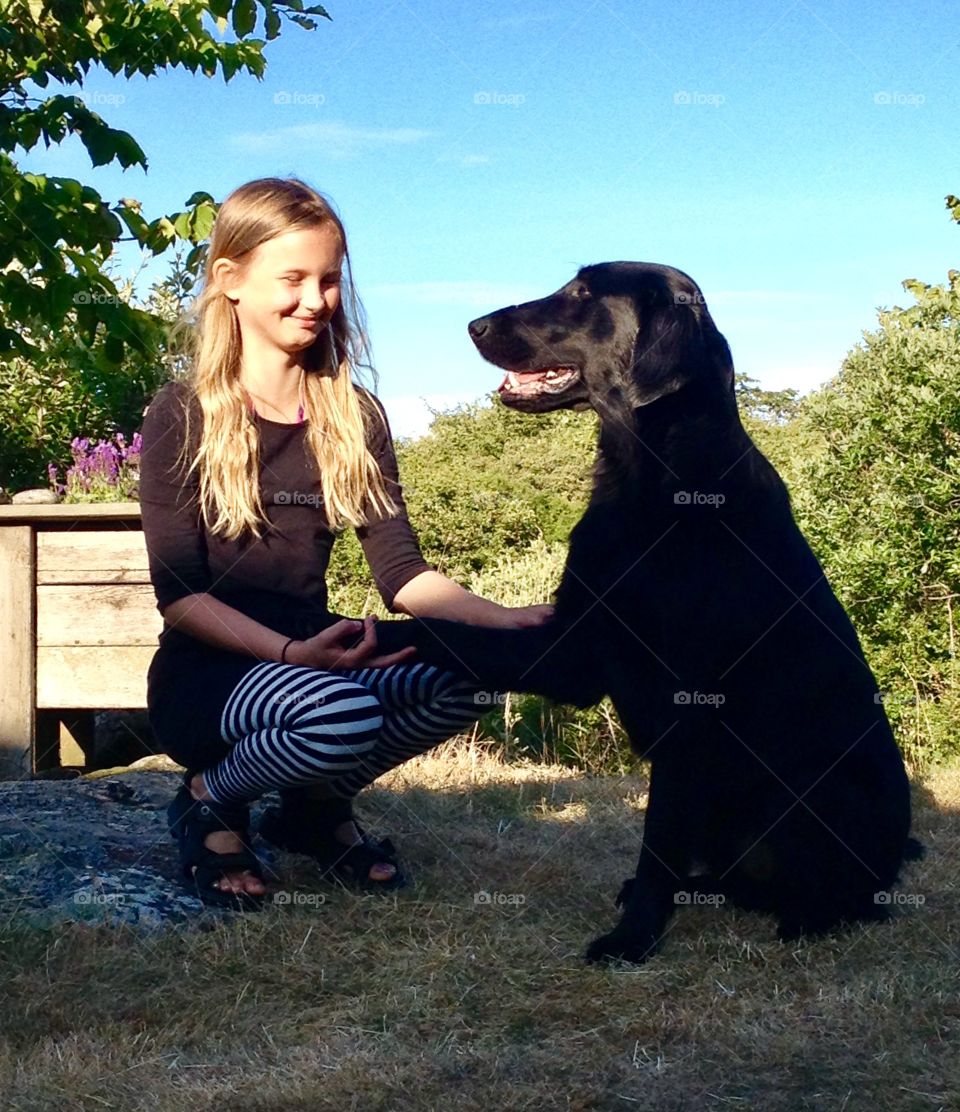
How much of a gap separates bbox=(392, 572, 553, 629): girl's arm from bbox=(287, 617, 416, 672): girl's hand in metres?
0.17

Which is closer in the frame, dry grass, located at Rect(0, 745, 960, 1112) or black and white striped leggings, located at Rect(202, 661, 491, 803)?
dry grass, located at Rect(0, 745, 960, 1112)

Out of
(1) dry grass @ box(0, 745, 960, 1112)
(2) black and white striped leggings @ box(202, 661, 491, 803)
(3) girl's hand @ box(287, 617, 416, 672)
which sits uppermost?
(3) girl's hand @ box(287, 617, 416, 672)

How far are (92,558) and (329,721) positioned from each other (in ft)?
8.36

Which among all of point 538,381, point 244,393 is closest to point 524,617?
point 538,381

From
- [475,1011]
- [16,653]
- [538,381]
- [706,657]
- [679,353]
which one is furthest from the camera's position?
[16,653]

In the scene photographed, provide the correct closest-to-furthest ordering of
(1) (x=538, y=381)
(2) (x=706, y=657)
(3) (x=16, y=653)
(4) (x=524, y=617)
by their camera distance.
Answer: (2) (x=706, y=657)
(4) (x=524, y=617)
(1) (x=538, y=381)
(3) (x=16, y=653)

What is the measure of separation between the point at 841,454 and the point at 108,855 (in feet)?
11.4

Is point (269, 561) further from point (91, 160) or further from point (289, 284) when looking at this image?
point (91, 160)

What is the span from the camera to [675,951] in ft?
7.72

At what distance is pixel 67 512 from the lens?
4516mm

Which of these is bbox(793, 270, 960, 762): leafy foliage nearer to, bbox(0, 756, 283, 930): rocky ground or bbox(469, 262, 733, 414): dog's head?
bbox(469, 262, 733, 414): dog's head

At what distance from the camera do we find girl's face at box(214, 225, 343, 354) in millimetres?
2521

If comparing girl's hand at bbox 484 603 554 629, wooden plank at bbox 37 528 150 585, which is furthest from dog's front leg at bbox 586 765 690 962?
wooden plank at bbox 37 528 150 585

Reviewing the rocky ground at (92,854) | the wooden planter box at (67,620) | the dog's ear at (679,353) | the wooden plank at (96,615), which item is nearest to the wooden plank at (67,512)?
the wooden planter box at (67,620)
